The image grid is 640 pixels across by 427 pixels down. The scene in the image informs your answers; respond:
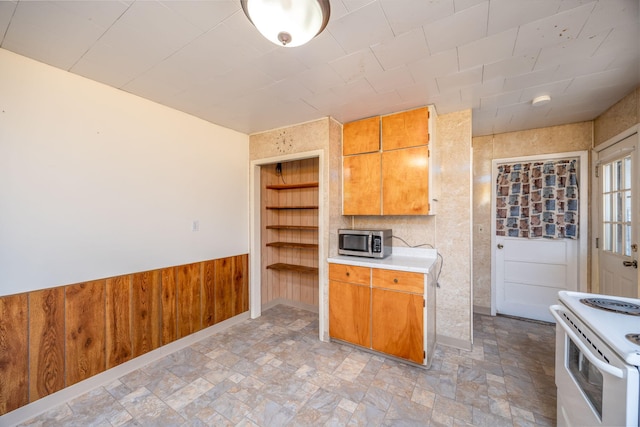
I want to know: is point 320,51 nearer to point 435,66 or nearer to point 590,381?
point 435,66

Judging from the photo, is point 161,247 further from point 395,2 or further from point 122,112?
point 395,2

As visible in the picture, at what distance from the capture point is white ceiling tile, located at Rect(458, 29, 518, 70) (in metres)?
1.47

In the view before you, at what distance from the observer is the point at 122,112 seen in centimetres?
217

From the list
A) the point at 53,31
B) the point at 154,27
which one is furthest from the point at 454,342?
the point at 53,31

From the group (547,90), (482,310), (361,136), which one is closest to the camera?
(547,90)

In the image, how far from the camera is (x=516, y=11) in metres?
1.29

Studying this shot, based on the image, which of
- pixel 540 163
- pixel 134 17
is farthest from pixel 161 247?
pixel 540 163

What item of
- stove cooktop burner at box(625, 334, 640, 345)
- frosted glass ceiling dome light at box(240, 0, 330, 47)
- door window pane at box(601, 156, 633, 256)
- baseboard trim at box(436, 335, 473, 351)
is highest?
frosted glass ceiling dome light at box(240, 0, 330, 47)

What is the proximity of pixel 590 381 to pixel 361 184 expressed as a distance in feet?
6.94

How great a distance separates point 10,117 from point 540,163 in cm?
501

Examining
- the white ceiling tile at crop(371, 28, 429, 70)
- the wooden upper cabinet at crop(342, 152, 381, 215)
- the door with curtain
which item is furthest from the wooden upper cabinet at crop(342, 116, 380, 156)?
the door with curtain

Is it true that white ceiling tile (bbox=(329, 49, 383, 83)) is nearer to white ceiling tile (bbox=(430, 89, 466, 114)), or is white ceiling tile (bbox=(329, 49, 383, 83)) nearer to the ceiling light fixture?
white ceiling tile (bbox=(430, 89, 466, 114))

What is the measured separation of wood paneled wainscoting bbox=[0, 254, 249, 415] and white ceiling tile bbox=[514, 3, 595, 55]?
328cm

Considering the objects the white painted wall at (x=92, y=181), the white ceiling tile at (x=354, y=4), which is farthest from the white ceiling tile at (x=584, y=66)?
the white painted wall at (x=92, y=181)
